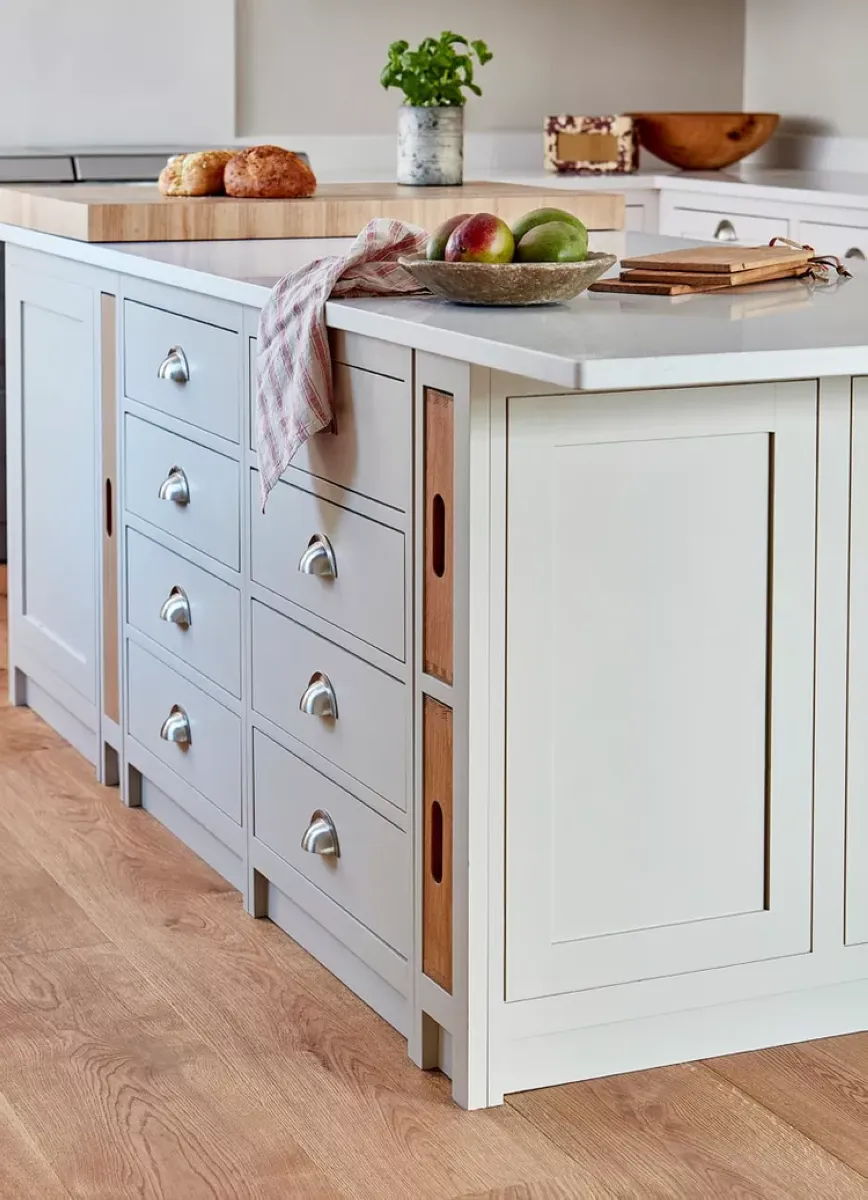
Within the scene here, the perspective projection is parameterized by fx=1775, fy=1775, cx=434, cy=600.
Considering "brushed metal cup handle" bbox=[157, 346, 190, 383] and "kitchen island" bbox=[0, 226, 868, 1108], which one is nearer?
"kitchen island" bbox=[0, 226, 868, 1108]

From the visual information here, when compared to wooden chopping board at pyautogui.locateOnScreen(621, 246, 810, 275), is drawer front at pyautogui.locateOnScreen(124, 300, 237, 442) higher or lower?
lower

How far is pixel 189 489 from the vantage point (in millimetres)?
2549

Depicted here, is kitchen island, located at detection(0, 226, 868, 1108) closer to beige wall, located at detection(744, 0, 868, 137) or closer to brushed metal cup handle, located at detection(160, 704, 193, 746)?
brushed metal cup handle, located at detection(160, 704, 193, 746)

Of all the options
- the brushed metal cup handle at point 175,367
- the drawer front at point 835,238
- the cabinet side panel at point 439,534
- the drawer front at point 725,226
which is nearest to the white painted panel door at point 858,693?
the cabinet side panel at point 439,534

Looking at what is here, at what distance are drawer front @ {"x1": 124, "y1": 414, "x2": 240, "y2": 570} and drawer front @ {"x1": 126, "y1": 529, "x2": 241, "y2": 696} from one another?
0.15 feet

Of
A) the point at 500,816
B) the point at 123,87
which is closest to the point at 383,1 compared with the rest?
the point at 123,87

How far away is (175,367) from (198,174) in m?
0.56

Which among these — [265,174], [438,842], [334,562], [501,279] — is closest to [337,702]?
[334,562]

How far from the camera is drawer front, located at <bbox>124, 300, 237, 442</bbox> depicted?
2.36 metres

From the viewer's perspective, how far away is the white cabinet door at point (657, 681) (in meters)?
1.80

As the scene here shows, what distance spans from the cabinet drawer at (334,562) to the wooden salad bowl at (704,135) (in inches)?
116

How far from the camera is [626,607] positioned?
6.05 ft

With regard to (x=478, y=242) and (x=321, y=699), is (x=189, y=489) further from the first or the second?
(x=478, y=242)

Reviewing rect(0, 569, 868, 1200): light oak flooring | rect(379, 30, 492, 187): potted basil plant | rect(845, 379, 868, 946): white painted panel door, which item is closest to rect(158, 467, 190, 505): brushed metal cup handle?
rect(0, 569, 868, 1200): light oak flooring
